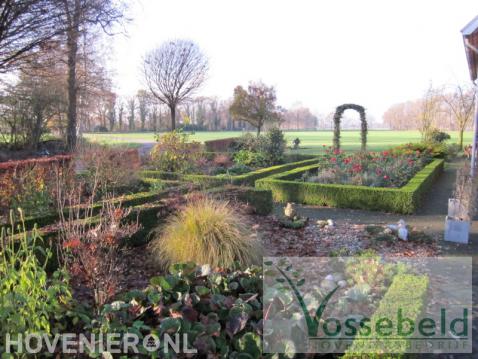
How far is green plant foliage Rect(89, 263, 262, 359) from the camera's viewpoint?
241cm

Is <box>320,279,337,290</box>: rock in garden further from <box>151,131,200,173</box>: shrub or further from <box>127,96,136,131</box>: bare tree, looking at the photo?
<box>127,96,136,131</box>: bare tree

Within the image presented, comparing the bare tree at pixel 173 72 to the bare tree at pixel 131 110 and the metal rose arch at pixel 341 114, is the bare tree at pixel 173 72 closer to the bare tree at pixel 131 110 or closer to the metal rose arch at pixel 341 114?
the metal rose arch at pixel 341 114

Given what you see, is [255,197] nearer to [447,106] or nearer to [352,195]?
[352,195]

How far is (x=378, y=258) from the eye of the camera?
12.1 feet

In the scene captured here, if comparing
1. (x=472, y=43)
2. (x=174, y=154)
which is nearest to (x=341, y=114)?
(x=472, y=43)

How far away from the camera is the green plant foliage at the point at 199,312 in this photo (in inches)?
94.8

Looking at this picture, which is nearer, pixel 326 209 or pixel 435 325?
pixel 435 325

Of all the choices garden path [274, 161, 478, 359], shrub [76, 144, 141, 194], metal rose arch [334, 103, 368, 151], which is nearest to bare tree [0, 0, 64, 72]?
shrub [76, 144, 141, 194]

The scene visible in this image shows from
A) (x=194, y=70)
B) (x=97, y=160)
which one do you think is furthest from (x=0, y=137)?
(x=97, y=160)

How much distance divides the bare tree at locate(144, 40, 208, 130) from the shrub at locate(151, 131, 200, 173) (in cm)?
1157

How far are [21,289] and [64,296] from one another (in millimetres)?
422

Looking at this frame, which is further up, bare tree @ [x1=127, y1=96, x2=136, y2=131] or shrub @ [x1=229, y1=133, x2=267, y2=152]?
bare tree @ [x1=127, y1=96, x2=136, y2=131]

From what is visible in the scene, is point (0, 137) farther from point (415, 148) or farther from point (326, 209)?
point (415, 148)

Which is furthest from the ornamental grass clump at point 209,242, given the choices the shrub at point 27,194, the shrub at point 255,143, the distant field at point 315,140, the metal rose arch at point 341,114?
the shrub at point 255,143
